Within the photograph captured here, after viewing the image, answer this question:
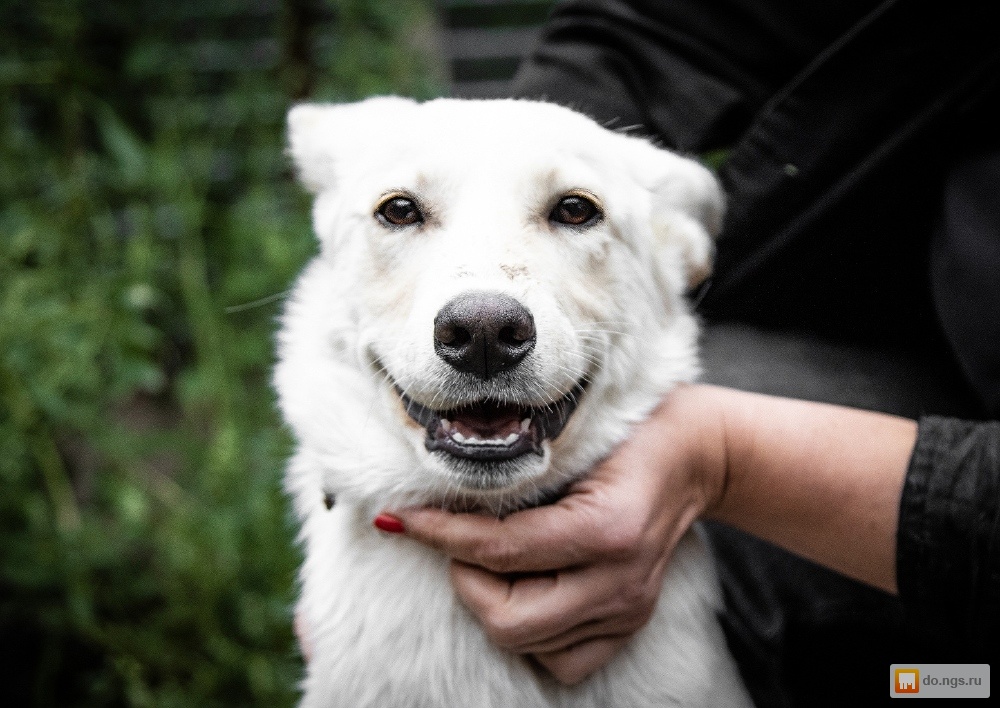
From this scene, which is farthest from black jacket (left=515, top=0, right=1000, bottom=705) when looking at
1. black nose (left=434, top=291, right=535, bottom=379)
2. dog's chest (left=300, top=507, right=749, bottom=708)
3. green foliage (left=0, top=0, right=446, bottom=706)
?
green foliage (left=0, top=0, right=446, bottom=706)

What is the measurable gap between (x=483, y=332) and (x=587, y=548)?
0.38 meters

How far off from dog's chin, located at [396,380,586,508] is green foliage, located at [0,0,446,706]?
1.15 m

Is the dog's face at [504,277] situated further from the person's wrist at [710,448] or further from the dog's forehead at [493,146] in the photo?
the person's wrist at [710,448]

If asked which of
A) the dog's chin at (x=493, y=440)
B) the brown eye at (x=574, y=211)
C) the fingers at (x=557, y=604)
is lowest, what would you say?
the fingers at (x=557, y=604)

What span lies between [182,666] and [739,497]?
2.00 metres

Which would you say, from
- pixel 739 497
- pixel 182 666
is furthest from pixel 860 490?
pixel 182 666

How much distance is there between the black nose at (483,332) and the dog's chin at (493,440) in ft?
0.38

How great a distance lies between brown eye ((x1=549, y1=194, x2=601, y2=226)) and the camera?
1.44 meters

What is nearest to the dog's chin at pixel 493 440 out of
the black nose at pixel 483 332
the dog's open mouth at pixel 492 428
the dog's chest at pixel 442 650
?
the dog's open mouth at pixel 492 428

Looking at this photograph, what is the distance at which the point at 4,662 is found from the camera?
2.67 metres

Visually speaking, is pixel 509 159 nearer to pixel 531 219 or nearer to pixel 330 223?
pixel 531 219

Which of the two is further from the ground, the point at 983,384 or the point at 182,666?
the point at 983,384

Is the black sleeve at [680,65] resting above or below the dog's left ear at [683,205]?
above

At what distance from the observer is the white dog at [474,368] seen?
4.27ft
